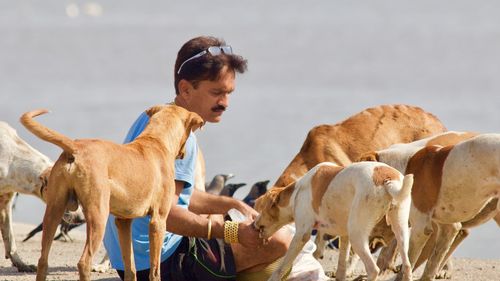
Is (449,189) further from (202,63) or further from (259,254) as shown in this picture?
(202,63)

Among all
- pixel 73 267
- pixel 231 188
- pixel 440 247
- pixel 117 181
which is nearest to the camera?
pixel 117 181

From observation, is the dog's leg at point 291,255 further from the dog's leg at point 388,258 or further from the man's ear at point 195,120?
the dog's leg at point 388,258

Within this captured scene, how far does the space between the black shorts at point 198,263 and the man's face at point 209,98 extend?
91cm

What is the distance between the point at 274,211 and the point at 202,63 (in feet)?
4.20

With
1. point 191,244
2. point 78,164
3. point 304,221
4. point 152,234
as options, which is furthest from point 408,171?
point 78,164

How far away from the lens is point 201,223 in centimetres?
791

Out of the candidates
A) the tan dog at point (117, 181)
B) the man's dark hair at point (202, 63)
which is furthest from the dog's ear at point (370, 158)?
the tan dog at point (117, 181)

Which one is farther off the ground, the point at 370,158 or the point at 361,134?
the point at 370,158

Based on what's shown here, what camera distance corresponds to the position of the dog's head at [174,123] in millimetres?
7320

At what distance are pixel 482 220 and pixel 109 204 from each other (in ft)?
14.1

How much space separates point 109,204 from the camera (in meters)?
6.46

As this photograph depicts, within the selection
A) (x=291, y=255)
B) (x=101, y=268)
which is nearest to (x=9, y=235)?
(x=101, y=268)

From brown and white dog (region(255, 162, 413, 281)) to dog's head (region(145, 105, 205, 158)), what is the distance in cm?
116

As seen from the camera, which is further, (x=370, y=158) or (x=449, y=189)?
(x=370, y=158)
